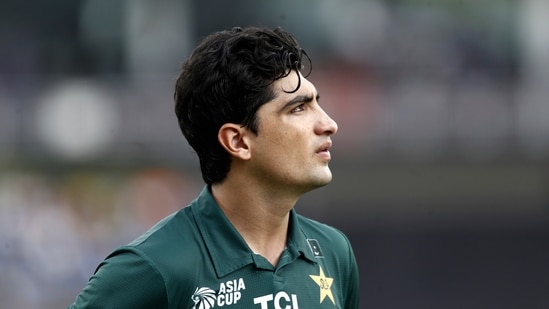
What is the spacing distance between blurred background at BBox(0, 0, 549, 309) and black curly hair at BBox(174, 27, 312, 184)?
11.9 meters

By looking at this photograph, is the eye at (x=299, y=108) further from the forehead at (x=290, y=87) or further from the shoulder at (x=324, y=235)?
the shoulder at (x=324, y=235)

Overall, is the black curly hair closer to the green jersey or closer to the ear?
the ear

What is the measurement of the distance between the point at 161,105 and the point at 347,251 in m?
13.5

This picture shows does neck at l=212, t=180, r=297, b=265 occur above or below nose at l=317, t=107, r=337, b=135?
below

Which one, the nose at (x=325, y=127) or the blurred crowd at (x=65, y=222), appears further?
the blurred crowd at (x=65, y=222)

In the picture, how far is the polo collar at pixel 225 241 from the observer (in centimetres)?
360

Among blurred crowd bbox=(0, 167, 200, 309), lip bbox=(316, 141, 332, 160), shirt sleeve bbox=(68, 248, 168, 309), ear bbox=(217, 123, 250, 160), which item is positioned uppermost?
ear bbox=(217, 123, 250, 160)

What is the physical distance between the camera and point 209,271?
3.55 meters

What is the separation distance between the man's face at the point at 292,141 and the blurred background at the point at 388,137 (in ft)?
39.3

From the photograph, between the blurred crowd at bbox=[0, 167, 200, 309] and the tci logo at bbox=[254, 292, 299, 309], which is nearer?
the tci logo at bbox=[254, 292, 299, 309]

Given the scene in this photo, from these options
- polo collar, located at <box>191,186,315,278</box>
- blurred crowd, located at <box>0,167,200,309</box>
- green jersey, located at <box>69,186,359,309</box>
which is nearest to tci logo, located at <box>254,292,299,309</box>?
green jersey, located at <box>69,186,359,309</box>

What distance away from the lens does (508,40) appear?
17.5 meters

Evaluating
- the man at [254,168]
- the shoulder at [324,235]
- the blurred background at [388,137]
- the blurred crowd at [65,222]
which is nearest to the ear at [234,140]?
the man at [254,168]

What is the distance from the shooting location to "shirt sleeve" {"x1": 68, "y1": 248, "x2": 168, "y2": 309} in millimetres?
3402
